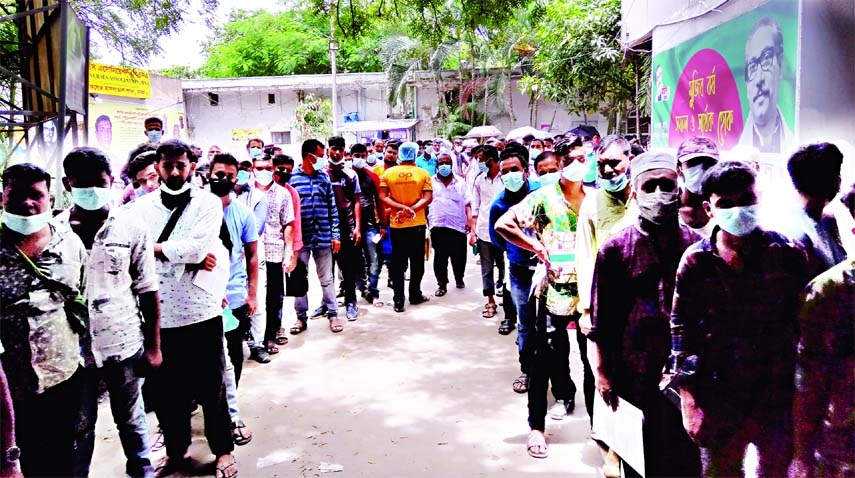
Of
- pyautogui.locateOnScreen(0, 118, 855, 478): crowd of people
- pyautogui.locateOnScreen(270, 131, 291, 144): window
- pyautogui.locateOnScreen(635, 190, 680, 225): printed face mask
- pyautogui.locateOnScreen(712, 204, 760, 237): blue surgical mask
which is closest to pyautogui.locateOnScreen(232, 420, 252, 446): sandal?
pyautogui.locateOnScreen(0, 118, 855, 478): crowd of people

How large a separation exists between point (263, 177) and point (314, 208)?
0.64m

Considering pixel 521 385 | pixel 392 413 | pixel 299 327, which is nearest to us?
pixel 392 413

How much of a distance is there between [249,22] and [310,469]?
3518cm

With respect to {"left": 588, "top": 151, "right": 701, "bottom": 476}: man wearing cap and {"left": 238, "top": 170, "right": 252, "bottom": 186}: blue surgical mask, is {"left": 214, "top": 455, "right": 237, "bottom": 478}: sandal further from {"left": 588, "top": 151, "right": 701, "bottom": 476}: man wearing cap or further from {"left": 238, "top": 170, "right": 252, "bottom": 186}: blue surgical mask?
{"left": 238, "top": 170, "right": 252, "bottom": 186}: blue surgical mask

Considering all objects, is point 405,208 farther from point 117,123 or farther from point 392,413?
point 117,123

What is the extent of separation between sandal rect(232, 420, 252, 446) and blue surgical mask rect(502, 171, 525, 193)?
261 cm

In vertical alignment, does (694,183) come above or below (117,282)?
above

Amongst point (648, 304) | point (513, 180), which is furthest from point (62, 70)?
point (648, 304)

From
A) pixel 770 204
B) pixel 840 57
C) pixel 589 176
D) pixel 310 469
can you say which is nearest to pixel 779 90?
pixel 840 57

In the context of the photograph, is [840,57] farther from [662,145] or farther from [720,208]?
[662,145]

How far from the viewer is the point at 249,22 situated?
34.9 m

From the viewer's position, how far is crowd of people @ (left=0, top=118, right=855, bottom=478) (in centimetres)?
234

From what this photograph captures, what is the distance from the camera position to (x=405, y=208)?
7.04m

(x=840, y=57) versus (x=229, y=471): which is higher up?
(x=840, y=57)
